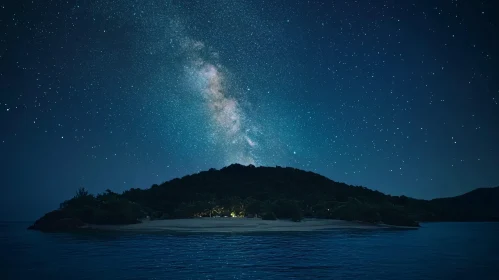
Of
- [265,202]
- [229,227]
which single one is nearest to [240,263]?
[229,227]

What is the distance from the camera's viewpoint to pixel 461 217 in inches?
3718

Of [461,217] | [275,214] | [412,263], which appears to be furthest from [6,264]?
[461,217]

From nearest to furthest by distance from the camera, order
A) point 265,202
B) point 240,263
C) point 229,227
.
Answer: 1. point 240,263
2. point 229,227
3. point 265,202

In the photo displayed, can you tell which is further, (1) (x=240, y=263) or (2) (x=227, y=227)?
(2) (x=227, y=227)

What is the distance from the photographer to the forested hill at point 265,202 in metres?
46.2

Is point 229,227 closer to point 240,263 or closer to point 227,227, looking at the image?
point 227,227

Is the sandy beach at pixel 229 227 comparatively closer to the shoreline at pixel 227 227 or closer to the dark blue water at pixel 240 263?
the shoreline at pixel 227 227

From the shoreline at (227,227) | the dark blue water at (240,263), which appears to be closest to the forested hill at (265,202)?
the shoreline at (227,227)

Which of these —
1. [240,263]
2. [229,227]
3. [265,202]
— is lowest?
[240,263]

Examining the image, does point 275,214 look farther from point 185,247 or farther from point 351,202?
point 185,247

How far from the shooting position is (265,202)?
5909 centimetres

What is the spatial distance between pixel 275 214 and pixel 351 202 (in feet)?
33.8

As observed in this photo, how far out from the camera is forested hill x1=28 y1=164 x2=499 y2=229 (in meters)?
46.2

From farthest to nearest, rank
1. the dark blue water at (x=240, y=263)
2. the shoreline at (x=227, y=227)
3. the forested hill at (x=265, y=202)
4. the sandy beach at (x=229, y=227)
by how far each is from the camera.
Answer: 1. the forested hill at (x=265, y=202)
2. the sandy beach at (x=229, y=227)
3. the shoreline at (x=227, y=227)
4. the dark blue water at (x=240, y=263)
